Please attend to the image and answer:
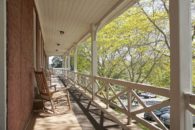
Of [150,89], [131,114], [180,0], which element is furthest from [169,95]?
[131,114]

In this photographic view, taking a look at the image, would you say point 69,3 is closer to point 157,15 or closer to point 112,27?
point 157,15

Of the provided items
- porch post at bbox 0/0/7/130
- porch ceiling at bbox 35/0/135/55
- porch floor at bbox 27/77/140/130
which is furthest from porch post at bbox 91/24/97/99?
porch post at bbox 0/0/7/130

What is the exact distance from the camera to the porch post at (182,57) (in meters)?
2.55

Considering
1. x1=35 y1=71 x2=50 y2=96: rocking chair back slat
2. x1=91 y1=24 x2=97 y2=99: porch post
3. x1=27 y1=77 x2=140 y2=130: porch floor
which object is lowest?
x1=27 y1=77 x2=140 y2=130: porch floor

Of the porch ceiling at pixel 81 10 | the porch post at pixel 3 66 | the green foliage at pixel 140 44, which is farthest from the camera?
the green foliage at pixel 140 44

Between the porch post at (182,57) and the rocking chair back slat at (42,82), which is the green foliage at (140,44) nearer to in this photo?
the rocking chair back slat at (42,82)

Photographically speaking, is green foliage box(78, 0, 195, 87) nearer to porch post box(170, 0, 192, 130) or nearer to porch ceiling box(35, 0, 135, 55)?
porch ceiling box(35, 0, 135, 55)

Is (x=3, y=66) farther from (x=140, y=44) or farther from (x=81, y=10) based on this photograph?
(x=140, y=44)

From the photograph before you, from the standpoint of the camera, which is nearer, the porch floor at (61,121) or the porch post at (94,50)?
the porch floor at (61,121)

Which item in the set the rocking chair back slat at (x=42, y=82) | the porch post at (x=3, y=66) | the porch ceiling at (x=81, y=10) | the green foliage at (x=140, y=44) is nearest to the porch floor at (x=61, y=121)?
the rocking chair back slat at (x=42, y=82)

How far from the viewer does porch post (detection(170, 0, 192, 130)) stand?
2.55 m

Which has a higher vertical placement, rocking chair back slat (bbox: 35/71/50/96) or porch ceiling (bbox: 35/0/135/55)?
porch ceiling (bbox: 35/0/135/55)

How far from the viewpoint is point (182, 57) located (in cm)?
256

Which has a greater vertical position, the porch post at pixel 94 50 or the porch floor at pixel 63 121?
the porch post at pixel 94 50
